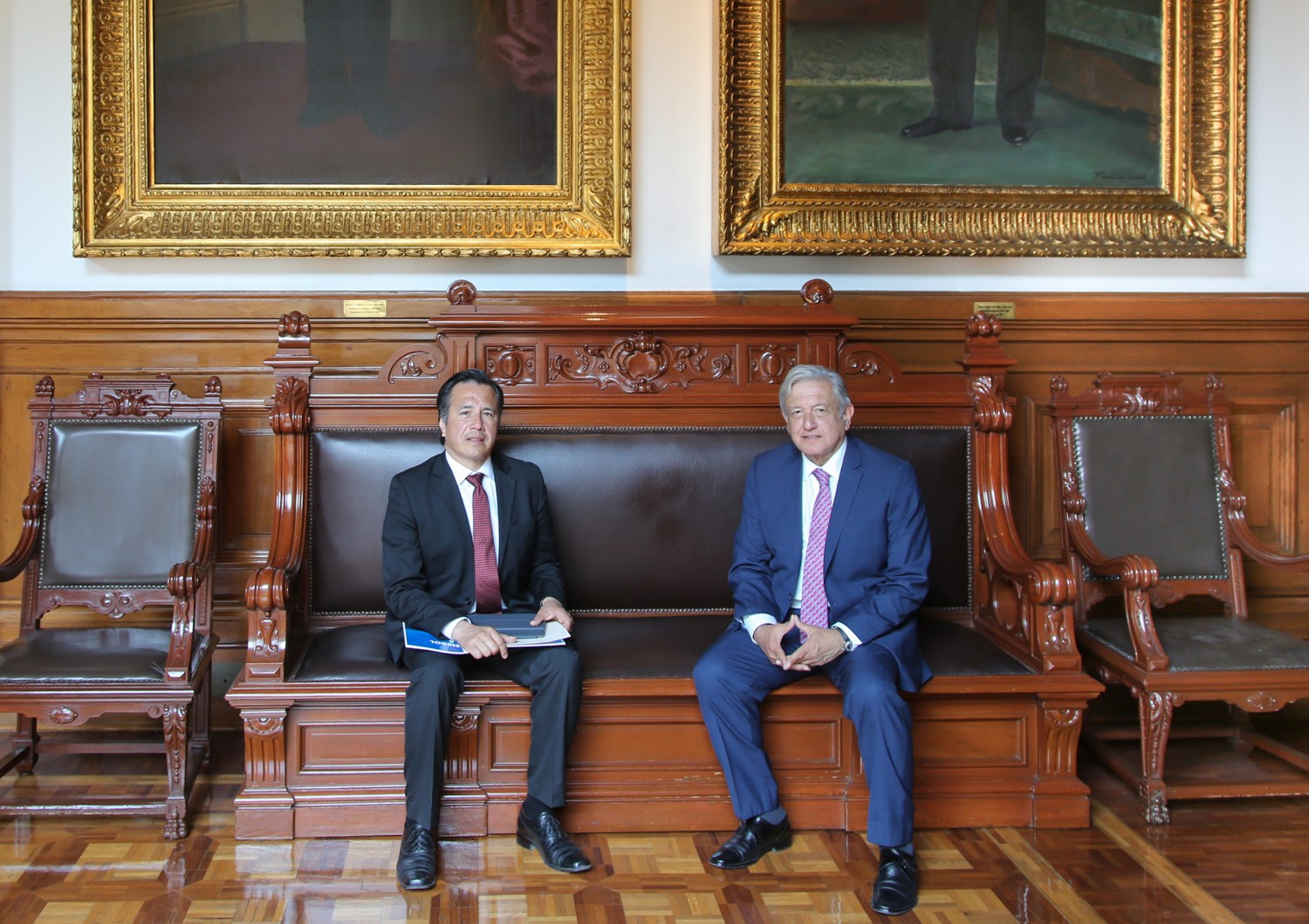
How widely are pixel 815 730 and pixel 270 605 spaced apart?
5.81 ft

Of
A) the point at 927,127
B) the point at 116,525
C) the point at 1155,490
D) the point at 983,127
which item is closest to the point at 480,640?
the point at 116,525

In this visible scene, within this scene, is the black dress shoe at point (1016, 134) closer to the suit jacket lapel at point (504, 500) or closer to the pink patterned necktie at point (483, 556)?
the suit jacket lapel at point (504, 500)

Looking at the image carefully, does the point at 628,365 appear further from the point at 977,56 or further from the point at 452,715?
the point at 977,56

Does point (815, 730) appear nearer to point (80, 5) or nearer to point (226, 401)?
point (226, 401)

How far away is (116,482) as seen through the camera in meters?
4.30

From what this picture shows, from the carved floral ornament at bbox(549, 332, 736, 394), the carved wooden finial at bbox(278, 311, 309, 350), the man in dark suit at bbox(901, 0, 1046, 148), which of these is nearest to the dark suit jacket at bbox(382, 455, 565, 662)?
the carved floral ornament at bbox(549, 332, 736, 394)

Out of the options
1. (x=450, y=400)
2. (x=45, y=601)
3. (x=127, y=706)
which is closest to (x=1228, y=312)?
(x=450, y=400)

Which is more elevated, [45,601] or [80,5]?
[80,5]

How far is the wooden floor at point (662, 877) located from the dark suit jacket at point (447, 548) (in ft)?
2.42

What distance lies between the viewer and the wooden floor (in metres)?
3.15

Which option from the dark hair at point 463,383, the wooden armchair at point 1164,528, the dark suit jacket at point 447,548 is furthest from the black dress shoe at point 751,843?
the dark hair at point 463,383

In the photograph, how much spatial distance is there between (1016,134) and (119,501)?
151 inches

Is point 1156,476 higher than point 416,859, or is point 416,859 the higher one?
point 1156,476

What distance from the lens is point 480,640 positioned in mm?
3498
